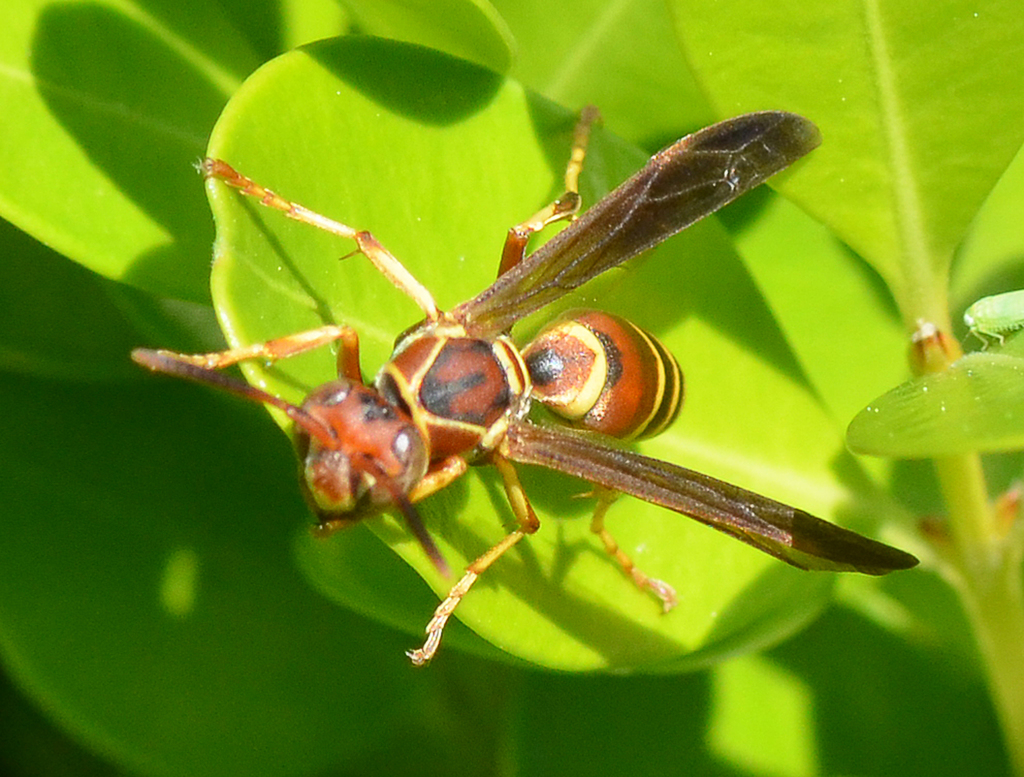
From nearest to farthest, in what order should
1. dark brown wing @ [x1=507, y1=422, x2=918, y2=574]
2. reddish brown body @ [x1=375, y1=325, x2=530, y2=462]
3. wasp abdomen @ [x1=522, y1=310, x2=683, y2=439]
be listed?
dark brown wing @ [x1=507, y1=422, x2=918, y2=574], reddish brown body @ [x1=375, y1=325, x2=530, y2=462], wasp abdomen @ [x1=522, y1=310, x2=683, y2=439]

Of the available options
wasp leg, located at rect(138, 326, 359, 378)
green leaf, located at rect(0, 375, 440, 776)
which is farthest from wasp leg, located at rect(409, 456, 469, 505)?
green leaf, located at rect(0, 375, 440, 776)

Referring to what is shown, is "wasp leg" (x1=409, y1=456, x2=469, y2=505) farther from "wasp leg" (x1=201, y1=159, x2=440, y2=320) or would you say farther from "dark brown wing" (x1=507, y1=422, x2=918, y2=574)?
"wasp leg" (x1=201, y1=159, x2=440, y2=320)

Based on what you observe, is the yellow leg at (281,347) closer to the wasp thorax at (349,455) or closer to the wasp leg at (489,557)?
the wasp thorax at (349,455)

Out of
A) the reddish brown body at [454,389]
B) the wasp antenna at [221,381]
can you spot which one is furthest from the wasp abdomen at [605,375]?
the wasp antenna at [221,381]

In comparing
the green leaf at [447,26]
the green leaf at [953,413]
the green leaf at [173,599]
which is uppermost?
the green leaf at [447,26]

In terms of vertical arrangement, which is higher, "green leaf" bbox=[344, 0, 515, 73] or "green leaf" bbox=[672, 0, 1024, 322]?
"green leaf" bbox=[672, 0, 1024, 322]

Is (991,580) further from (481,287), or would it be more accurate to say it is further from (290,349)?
(290,349)

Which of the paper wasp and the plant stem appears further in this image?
the plant stem
